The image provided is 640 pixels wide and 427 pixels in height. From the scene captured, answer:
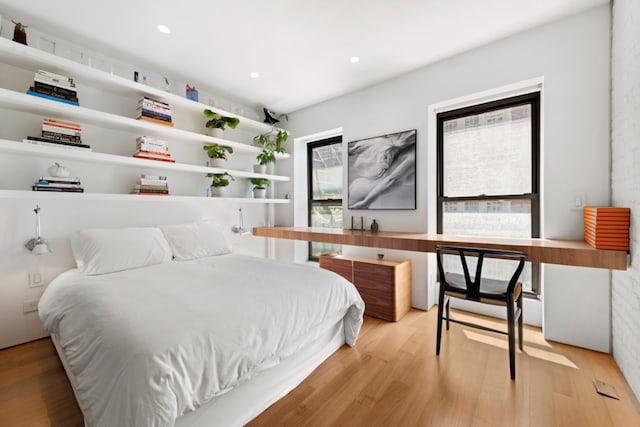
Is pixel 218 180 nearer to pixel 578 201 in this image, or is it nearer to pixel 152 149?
pixel 152 149

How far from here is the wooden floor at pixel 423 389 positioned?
140 cm

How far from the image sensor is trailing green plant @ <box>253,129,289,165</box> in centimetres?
373

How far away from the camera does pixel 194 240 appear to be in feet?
9.05

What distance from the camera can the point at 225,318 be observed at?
1280mm

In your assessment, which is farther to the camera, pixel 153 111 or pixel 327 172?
pixel 327 172

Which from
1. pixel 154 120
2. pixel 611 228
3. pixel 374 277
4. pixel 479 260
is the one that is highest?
pixel 154 120

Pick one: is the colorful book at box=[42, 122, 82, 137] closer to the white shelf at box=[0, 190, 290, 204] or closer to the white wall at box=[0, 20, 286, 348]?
the white wall at box=[0, 20, 286, 348]

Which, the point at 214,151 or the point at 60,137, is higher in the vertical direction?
the point at 214,151

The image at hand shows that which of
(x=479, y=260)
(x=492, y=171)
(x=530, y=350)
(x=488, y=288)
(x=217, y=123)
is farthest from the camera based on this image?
(x=217, y=123)

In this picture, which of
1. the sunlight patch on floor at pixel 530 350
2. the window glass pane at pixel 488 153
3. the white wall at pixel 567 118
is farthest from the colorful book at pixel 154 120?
the sunlight patch on floor at pixel 530 350

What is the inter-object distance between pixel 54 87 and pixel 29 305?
1816mm

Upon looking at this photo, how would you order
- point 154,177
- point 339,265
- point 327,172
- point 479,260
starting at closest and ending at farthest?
1. point 479,260
2. point 154,177
3. point 339,265
4. point 327,172

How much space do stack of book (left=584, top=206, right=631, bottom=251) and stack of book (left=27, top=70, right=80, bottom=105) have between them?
13.3ft

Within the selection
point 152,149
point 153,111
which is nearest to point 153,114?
point 153,111
